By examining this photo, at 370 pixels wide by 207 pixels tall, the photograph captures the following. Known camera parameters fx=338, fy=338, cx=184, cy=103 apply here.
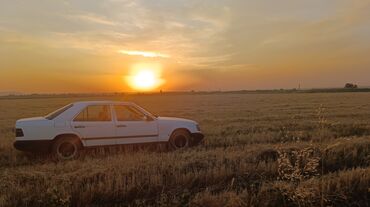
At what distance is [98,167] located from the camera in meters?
6.57

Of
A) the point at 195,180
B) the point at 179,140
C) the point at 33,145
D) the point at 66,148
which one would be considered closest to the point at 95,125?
the point at 66,148

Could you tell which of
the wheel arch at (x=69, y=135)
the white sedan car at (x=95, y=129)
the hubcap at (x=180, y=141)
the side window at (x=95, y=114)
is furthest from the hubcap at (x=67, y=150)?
the hubcap at (x=180, y=141)

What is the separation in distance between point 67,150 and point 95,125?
89 cm

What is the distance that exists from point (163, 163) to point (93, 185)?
1.78 metres

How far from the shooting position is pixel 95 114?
28.7 feet

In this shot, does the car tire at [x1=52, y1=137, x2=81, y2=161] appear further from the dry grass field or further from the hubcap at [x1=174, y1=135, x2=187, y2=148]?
the hubcap at [x1=174, y1=135, x2=187, y2=148]

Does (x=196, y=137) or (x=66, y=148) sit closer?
(x=66, y=148)

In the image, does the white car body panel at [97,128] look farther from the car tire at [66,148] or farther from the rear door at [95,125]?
the car tire at [66,148]

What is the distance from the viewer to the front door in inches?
347

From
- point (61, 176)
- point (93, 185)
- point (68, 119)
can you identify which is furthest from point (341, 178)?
point (68, 119)

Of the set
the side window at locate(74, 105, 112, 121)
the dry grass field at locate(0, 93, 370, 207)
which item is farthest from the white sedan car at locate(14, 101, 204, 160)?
the dry grass field at locate(0, 93, 370, 207)

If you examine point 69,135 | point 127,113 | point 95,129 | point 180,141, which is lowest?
point 180,141

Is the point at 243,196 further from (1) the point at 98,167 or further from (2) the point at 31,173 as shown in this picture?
(2) the point at 31,173

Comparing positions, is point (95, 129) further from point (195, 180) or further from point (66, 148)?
point (195, 180)
